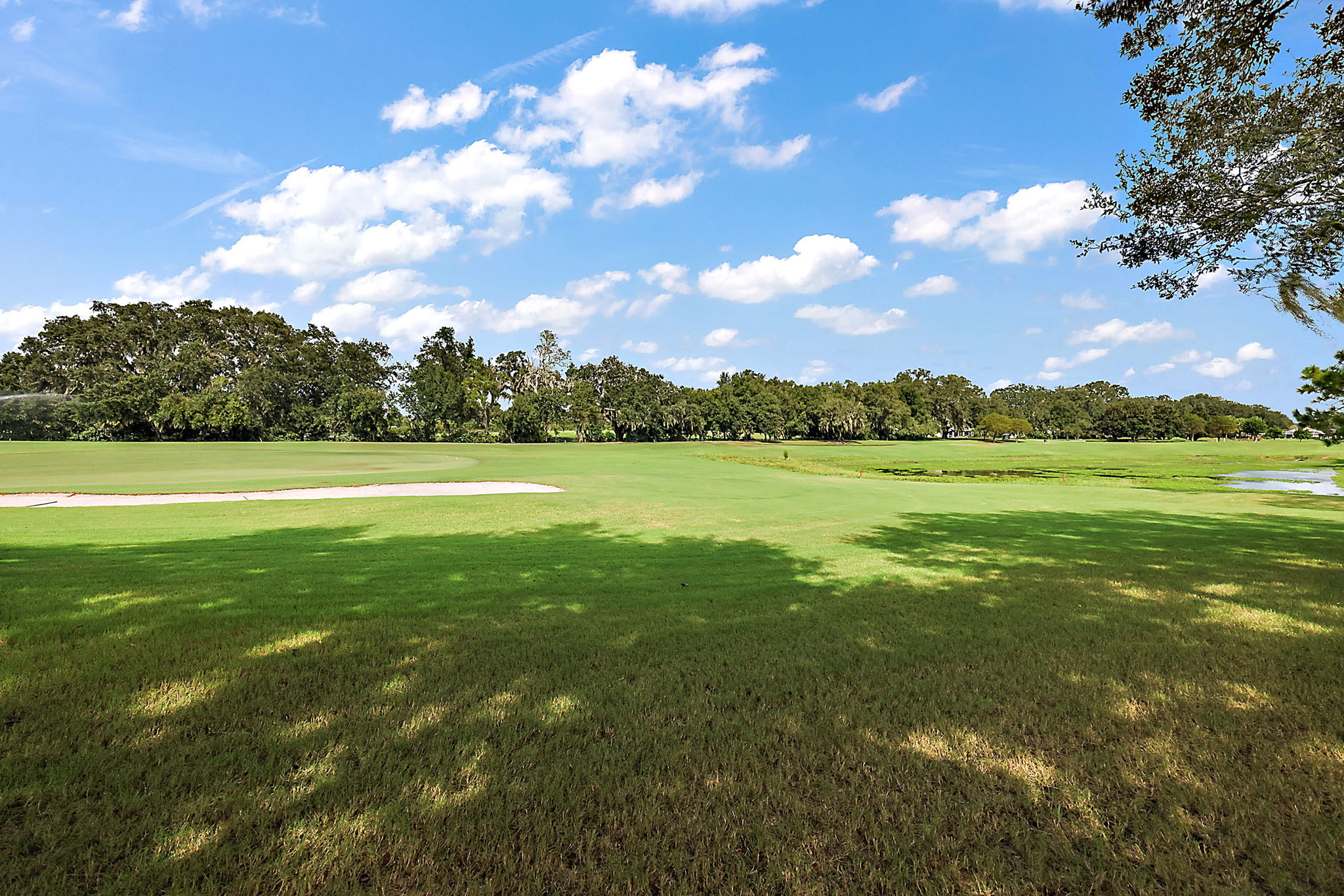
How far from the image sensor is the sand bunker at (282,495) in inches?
662

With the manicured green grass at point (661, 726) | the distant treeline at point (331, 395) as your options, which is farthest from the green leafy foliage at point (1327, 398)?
the distant treeline at point (331, 395)

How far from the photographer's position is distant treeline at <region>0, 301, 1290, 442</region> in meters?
66.9

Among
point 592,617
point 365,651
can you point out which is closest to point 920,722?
point 592,617

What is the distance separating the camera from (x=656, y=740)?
344 centimetres

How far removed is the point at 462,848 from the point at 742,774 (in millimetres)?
1428

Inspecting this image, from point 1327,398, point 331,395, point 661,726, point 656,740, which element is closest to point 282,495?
point 661,726

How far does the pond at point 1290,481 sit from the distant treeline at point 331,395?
125 feet

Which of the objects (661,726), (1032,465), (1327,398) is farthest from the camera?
(1032,465)

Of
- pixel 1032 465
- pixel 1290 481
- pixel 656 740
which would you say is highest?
pixel 656 740

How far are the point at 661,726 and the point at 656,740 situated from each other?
158 millimetres

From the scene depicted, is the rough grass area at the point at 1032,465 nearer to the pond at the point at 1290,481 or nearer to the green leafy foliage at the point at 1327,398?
the pond at the point at 1290,481

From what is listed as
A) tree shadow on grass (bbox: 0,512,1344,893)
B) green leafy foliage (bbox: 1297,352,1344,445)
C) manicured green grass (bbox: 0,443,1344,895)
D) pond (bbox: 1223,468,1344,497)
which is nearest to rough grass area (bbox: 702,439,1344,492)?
pond (bbox: 1223,468,1344,497)

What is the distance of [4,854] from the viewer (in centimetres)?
236

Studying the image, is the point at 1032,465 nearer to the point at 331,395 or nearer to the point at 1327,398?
the point at 1327,398
